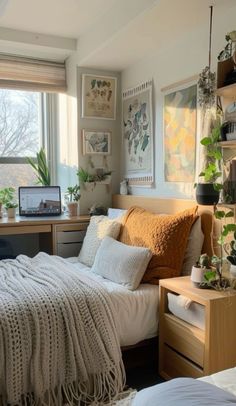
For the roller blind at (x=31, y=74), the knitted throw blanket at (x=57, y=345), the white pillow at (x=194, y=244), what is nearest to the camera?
the knitted throw blanket at (x=57, y=345)

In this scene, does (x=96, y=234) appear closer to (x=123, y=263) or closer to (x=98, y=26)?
(x=123, y=263)

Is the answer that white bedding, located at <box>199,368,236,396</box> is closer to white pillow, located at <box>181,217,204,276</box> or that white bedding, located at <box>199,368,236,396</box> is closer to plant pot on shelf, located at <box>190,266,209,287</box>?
plant pot on shelf, located at <box>190,266,209,287</box>

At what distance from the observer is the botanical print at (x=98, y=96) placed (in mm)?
3174

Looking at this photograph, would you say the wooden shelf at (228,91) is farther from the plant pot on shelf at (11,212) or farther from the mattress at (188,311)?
the plant pot on shelf at (11,212)

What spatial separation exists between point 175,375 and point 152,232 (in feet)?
2.70

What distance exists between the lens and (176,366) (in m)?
1.94

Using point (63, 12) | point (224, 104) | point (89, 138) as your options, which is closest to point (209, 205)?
point (224, 104)

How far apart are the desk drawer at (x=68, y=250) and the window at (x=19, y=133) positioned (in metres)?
0.87

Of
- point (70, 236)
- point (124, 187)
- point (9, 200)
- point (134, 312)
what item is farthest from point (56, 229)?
point (134, 312)

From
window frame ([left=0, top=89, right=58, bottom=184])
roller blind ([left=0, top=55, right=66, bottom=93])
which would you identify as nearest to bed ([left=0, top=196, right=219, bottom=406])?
window frame ([left=0, top=89, right=58, bottom=184])

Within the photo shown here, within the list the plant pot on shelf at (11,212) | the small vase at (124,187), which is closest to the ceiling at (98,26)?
the small vase at (124,187)

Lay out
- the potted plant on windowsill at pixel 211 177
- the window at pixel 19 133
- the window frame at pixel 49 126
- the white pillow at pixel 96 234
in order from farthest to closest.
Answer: the window frame at pixel 49 126, the window at pixel 19 133, the white pillow at pixel 96 234, the potted plant on windowsill at pixel 211 177

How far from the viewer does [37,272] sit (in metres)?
2.23

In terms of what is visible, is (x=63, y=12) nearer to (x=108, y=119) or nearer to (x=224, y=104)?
(x=108, y=119)
